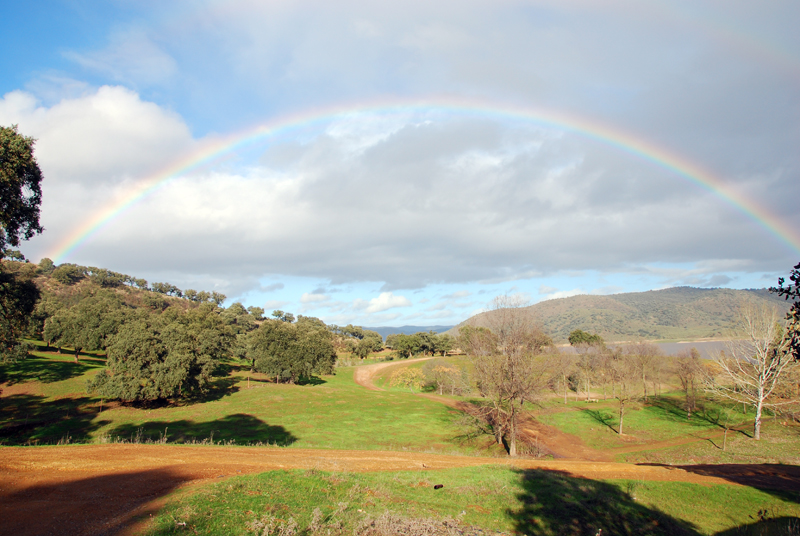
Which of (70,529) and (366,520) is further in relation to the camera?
(366,520)

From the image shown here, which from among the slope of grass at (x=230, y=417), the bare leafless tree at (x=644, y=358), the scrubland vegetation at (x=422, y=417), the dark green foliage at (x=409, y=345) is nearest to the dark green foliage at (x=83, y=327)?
the scrubland vegetation at (x=422, y=417)

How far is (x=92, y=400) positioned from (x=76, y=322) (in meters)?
29.8

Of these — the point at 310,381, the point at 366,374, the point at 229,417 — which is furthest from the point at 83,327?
the point at 366,374

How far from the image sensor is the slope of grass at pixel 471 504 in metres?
9.73

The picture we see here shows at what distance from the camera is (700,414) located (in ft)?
157

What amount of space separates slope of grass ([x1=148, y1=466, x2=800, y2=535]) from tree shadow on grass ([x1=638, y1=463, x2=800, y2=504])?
1059 millimetres

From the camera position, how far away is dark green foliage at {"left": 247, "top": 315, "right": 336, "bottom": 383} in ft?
226

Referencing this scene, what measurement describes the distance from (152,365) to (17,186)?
2953 centimetres

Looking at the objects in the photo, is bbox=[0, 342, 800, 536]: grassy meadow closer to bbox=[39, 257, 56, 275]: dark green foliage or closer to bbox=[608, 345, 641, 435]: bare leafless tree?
bbox=[608, 345, 641, 435]: bare leafless tree

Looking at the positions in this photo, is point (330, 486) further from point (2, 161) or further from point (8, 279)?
point (8, 279)

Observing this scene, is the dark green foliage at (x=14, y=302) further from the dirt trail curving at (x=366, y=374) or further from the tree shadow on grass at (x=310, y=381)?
the dirt trail curving at (x=366, y=374)

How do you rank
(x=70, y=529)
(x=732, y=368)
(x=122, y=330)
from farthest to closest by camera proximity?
(x=122, y=330) < (x=732, y=368) < (x=70, y=529)

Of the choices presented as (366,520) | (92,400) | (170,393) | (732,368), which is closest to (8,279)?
(170,393)

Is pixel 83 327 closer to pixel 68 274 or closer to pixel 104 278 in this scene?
pixel 68 274
